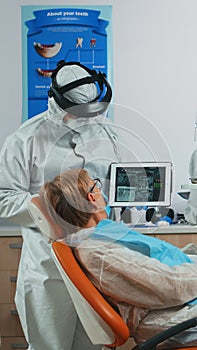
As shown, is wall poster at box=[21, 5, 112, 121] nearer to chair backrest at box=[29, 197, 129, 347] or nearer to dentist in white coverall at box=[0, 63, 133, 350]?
dentist in white coverall at box=[0, 63, 133, 350]

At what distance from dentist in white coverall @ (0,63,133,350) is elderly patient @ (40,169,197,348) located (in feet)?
0.97

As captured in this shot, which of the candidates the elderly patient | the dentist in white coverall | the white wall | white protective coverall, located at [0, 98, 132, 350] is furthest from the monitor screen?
the white wall

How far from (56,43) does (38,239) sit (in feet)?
5.22

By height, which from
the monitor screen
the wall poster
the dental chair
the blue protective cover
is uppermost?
the wall poster

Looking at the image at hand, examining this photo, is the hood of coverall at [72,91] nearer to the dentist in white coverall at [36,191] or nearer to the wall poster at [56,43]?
the dentist in white coverall at [36,191]

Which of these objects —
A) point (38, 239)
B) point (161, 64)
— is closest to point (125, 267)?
point (38, 239)

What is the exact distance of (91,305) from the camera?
1791 millimetres

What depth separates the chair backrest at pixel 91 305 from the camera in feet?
5.86

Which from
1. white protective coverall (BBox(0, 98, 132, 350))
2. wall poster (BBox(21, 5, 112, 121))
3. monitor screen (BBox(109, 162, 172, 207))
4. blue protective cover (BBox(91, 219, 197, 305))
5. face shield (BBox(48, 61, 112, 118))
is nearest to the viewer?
blue protective cover (BBox(91, 219, 197, 305))

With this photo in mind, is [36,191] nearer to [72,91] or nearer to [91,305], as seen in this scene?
[72,91]

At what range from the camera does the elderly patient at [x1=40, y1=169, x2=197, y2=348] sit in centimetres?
184

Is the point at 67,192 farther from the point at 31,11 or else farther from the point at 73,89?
the point at 31,11

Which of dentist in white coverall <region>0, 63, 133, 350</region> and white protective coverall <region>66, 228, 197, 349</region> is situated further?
dentist in white coverall <region>0, 63, 133, 350</region>

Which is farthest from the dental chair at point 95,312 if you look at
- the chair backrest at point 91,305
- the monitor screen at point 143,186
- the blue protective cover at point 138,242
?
the monitor screen at point 143,186
